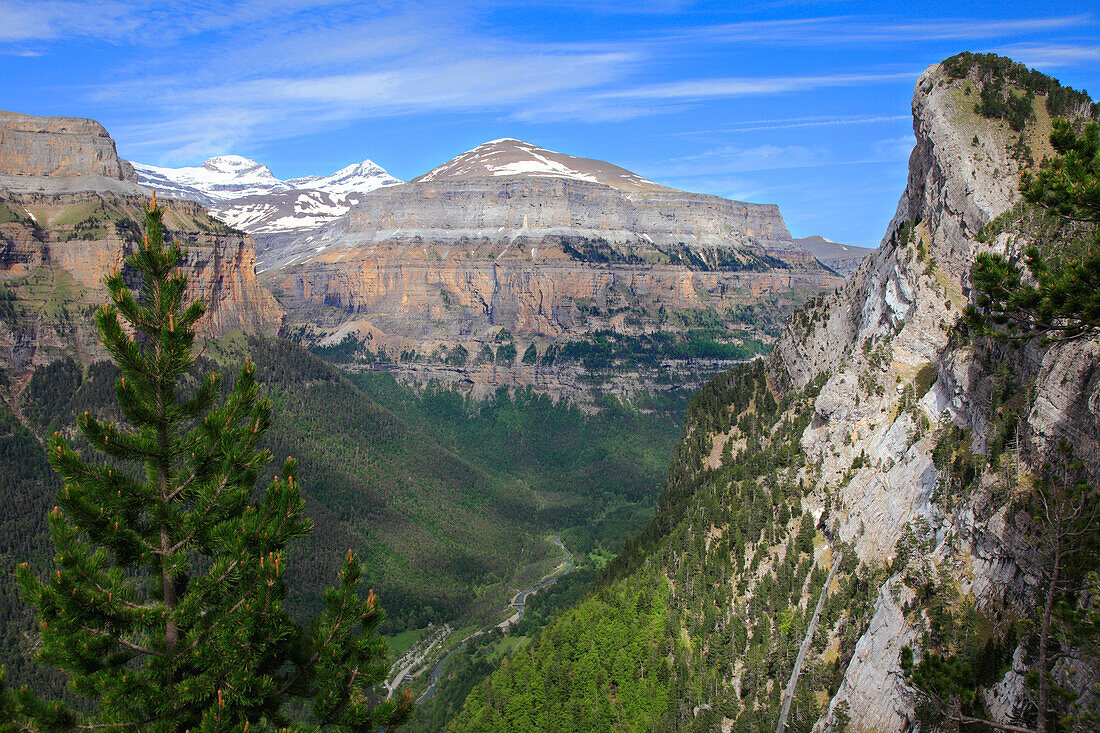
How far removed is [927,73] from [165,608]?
220 feet

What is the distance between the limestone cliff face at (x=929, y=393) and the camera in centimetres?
2938

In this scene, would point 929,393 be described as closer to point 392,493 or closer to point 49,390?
point 392,493

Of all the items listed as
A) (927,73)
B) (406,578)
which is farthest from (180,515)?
(406,578)

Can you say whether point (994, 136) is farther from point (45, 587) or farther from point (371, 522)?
point (371, 522)

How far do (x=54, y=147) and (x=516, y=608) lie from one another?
132548mm

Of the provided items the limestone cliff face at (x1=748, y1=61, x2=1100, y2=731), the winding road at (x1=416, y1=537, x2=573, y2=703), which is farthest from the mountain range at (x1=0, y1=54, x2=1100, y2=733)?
the winding road at (x1=416, y1=537, x2=573, y2=703)

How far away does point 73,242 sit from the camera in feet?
431

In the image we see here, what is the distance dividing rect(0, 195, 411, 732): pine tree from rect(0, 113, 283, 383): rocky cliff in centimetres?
10963

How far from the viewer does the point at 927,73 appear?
6028 centimetres

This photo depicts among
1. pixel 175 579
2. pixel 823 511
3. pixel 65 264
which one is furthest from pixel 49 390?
pixel 175 579

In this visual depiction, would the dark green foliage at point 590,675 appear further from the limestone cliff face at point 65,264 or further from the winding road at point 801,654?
the limestone cliff face at point 65,264

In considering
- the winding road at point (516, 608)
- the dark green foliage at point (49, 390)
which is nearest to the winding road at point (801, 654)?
the winding road at point (516, 608)

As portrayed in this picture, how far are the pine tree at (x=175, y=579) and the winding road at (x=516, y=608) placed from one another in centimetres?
7270

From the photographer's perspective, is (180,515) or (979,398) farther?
(979,398)
